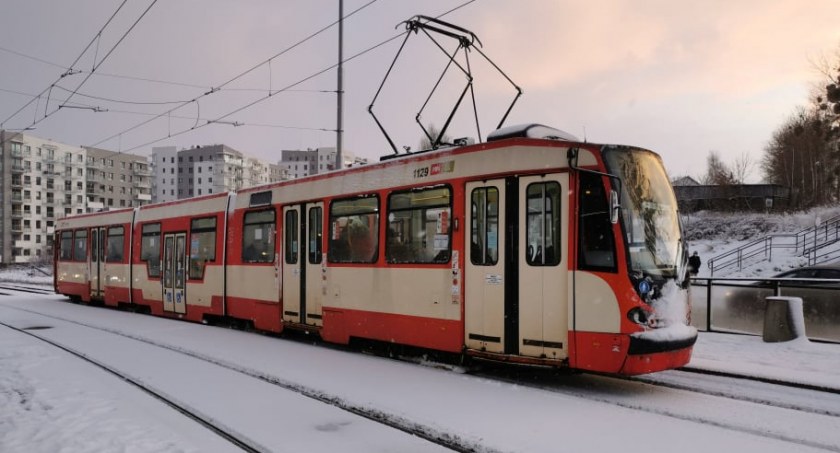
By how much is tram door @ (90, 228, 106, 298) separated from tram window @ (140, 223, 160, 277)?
342 centimetres

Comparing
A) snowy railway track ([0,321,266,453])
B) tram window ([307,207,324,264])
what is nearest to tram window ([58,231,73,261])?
snowy railway track ([0,321,266,453])

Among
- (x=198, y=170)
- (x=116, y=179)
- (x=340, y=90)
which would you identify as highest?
(x=198, y=170)

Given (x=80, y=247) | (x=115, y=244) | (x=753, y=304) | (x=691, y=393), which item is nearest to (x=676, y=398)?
(x=691, y=393)

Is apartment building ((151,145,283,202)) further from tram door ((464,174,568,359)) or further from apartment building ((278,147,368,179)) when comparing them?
tram door ((464,174,568,359))

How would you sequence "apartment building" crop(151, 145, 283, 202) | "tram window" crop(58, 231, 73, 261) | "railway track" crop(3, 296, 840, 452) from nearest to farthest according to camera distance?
"railway track" crop(3, 296, 840, 452) < "tram window" crop(58, 231, 73, 261) < "apartment building" crop(151, 145, 283, 202)

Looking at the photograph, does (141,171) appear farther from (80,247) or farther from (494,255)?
(494,255)

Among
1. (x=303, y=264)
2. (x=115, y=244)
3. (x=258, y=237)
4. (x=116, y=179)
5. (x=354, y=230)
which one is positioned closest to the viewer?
(x=354, y=230)

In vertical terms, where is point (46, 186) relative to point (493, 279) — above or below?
above

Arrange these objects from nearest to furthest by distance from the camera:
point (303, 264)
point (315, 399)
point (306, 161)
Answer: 1. point (315, 399)
2. point (303, 264)
3. point (306, 161)

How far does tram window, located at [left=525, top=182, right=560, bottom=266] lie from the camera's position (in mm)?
7719

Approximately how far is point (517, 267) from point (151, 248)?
13.2 meters

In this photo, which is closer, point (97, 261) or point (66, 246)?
point (97, 261)

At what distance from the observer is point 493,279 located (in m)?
8.22

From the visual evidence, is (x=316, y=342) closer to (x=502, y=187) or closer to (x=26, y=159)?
(x=502, y=187)
